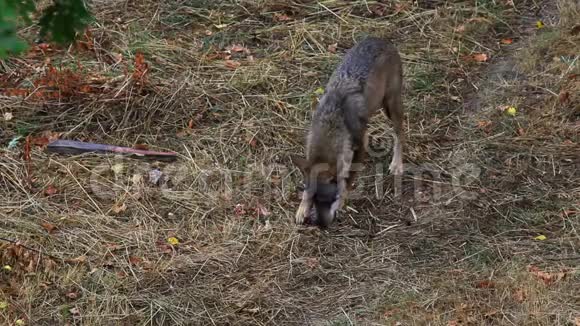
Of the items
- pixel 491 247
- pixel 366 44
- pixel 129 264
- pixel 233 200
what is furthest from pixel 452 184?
pixel 129 264

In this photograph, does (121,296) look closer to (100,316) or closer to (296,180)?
(100,316)

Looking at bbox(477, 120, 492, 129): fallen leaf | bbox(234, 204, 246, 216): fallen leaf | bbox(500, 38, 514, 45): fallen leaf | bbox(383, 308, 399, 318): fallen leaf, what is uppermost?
bbox(383, 308, 399, 318): fallen leaf

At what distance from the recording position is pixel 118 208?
741 centimetres

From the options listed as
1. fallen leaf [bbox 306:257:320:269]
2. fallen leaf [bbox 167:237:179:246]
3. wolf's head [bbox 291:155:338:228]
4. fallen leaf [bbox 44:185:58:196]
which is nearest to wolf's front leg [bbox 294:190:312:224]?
wolf's head [bbox 291:155:338:228]

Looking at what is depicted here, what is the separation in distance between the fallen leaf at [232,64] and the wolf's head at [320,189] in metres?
2.53

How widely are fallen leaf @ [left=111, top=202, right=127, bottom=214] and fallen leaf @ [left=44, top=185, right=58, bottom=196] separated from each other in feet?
1.85

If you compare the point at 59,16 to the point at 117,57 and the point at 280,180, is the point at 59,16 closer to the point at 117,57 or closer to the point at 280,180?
the point at 280,180

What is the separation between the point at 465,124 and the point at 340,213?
75.6 inches

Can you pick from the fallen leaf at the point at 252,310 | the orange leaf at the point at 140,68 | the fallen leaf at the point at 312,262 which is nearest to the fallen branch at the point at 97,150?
the orange leaf at the point at 140,68

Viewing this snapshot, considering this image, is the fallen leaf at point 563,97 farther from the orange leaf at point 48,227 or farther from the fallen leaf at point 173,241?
the orange leaf at point 48,227

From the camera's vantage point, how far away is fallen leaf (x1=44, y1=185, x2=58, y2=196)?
751 centimetres

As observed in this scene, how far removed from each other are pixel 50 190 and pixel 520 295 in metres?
4.06

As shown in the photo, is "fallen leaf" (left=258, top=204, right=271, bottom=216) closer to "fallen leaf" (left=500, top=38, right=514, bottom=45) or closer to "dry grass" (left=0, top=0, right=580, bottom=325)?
"dry grass" (left=0, top=0, right=580, bottom=325)

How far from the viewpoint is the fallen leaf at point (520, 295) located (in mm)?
6157
